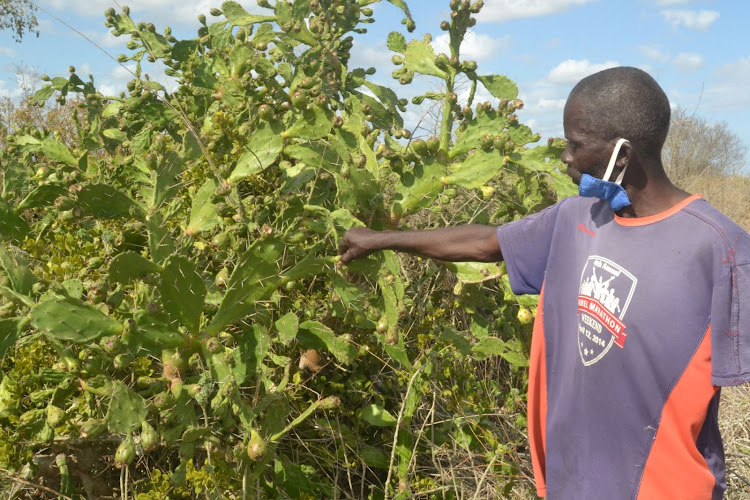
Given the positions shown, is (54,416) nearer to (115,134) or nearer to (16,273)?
(16,273)

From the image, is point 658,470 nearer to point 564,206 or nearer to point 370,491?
point 564,206

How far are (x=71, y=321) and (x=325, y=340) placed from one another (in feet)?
3.00

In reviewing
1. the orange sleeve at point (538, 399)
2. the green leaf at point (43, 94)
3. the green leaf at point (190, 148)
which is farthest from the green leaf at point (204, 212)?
the green leaf at point (43, 94)

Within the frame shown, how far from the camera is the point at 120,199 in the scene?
105 inches

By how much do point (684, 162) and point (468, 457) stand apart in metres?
8.45

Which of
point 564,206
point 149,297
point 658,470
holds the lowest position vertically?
point 658,470

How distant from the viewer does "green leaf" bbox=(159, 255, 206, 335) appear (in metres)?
2.26

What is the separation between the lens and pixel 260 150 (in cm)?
272

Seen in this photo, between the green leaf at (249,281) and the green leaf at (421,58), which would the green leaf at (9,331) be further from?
the green leaf at (421,58)

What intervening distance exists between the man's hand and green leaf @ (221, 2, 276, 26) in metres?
1.55

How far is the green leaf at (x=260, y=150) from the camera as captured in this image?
8.89ft

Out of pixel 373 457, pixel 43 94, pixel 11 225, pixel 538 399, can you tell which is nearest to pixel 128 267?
pixel 11 225

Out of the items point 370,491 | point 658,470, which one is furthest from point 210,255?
point 658,470

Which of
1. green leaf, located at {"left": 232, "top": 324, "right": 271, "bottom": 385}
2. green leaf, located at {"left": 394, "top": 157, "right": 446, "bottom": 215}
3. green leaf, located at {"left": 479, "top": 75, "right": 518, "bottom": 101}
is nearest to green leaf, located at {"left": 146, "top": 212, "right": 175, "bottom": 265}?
green leaf, located at {"left": 232, "top": 324, "right": 271, "bottom": 385}
